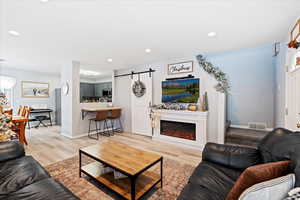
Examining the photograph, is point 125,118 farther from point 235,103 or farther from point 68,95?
point 235,103

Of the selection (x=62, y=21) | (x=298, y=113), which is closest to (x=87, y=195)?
(x=62, y=21)

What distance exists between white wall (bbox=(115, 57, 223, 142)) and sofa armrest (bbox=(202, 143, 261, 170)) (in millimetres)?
1672

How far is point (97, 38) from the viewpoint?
2529mm

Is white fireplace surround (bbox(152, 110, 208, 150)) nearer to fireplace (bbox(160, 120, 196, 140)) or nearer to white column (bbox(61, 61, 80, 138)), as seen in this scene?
fireplace (bbox(160, 120, 196, 140))

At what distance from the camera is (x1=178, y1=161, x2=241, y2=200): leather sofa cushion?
1068mm

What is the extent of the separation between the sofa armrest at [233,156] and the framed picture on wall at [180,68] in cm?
238

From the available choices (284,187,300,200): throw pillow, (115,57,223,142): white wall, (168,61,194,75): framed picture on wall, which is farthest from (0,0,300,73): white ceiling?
(284,187,300,200): throw pillow

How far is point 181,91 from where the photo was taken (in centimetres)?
370

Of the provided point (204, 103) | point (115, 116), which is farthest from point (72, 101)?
point (204, 103)

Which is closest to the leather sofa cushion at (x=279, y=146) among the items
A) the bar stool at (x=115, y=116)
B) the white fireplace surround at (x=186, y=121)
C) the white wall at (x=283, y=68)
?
the white wall at (x=283, y=68)

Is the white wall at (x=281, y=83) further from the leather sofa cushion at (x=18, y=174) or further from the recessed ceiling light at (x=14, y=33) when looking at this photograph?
the recessed ceiling light at (x=14, y=33)

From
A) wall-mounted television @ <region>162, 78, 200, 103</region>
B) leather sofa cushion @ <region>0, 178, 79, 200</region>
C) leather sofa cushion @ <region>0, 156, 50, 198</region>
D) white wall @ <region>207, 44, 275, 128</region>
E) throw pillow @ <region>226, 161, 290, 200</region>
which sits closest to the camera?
throw pillow @ <region>226, 161, 290, 200</region>

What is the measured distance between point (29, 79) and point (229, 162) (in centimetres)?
734

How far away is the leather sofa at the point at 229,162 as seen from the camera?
1058mm
